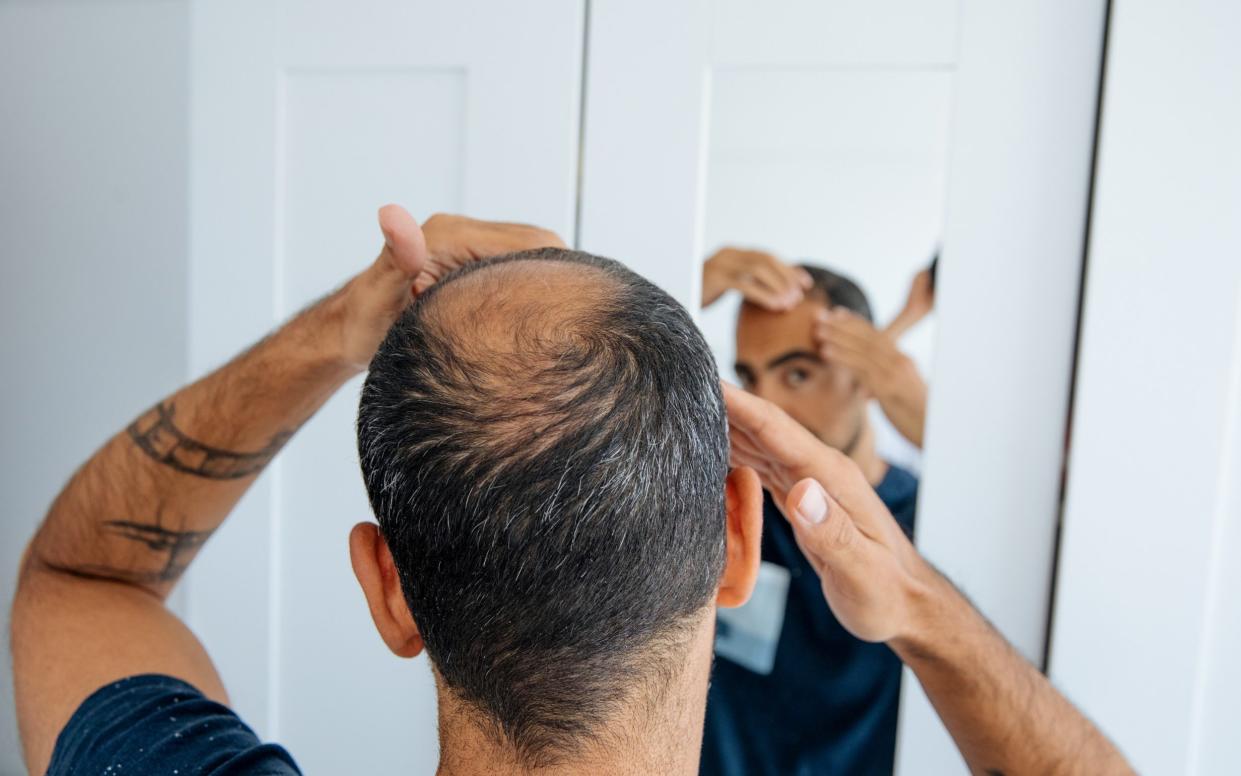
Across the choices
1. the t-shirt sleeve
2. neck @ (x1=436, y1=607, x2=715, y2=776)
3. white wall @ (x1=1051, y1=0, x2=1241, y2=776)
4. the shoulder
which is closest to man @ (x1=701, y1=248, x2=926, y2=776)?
the shoulder

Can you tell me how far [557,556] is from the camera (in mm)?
499

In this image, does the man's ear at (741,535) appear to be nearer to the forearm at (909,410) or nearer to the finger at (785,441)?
the finger at (785,441)

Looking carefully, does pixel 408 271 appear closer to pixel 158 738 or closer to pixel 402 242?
pixel 402 242

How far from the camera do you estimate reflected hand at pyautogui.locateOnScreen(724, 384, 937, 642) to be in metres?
0.66

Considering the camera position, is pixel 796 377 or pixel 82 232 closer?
pixel 796 377

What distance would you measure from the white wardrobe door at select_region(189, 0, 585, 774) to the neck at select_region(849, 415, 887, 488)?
0.40 metres

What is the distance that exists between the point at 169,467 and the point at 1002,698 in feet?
2.48

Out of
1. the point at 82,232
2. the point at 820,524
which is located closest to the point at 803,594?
the point at 820,524

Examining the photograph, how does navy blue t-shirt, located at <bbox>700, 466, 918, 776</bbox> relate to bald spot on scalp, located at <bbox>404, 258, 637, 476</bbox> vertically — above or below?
below

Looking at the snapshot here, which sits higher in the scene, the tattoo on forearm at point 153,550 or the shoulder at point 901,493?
the shoulder at point 901,493

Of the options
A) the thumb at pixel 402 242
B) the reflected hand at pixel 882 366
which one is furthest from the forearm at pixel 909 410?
the thumb at pixel 402 242

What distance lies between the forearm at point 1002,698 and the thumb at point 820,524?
122mm

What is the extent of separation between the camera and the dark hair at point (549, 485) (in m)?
0.48

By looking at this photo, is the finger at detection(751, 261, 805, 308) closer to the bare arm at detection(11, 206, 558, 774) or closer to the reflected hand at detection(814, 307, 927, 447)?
the reflected hand at detection(814, 307, 927, 447)
